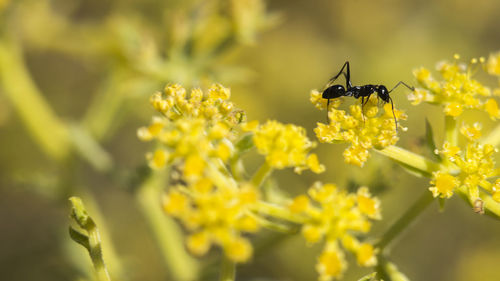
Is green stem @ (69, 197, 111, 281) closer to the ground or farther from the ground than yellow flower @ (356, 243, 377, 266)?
farther from the ground

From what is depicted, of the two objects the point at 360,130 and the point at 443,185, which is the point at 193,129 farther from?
the point at 443,185

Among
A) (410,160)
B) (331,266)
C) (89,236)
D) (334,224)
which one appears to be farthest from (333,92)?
(89,236)

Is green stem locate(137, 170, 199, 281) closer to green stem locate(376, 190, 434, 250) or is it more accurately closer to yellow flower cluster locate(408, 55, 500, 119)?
green stem locate(376, 190, 434, 250)

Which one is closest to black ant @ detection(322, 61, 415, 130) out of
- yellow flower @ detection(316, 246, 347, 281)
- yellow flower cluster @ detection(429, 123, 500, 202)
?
yellow flower cluster @ detection(429, 123, 500, 202)

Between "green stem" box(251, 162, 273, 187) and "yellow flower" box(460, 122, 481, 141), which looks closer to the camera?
"green stem" box(251, 162, 273, 187)

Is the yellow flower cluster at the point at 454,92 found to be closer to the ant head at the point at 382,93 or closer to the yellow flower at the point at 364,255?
the ant head at the point at 382,93

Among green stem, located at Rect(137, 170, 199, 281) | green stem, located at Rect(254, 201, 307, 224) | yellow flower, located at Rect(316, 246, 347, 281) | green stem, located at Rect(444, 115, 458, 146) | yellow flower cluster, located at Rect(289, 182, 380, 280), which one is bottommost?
yellow flower, located at Rect(316, 246, 347, 281)
